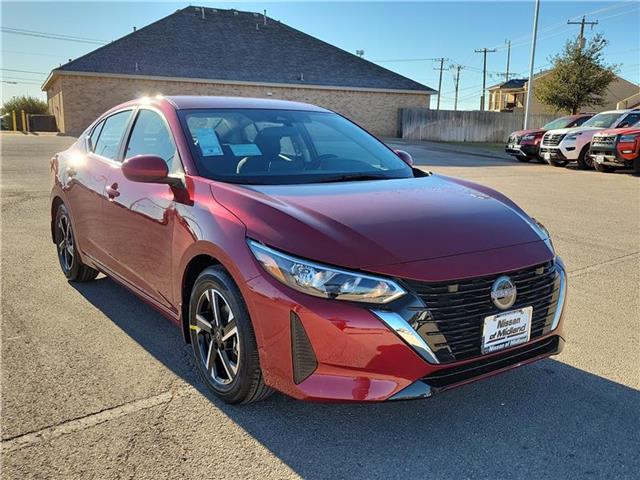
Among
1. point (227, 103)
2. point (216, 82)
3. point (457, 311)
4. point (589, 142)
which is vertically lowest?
point (457, 311)

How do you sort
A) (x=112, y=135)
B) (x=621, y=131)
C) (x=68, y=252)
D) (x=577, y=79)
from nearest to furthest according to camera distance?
(x=112, y=135) < (x=68, y=252) < (x=621, y=131) < (x=577, y=79)

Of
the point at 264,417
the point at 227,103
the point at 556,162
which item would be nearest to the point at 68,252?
the point at 227,103

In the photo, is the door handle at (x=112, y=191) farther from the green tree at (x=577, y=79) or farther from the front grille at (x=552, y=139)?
the green tree at (x=577, y=79)

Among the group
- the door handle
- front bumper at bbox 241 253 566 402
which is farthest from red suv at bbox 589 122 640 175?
front bumper at bbox 241 253 566 402

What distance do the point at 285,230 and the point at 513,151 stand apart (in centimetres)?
2070

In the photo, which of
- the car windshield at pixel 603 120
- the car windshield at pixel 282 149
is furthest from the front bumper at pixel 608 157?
the car windshield at pixel 282 149

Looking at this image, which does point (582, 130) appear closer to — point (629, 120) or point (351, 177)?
point (629, 120)

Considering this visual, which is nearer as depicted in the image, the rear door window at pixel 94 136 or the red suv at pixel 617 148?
the rear door window at pixel 94 136

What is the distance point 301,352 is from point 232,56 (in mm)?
35636

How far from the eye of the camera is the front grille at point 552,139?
18758 mm

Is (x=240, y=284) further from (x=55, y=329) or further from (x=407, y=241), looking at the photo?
(x=55, y=329)

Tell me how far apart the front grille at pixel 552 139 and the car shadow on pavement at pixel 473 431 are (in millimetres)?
16966

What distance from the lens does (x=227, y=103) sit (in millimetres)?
4152

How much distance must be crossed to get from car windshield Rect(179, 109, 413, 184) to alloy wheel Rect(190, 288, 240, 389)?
0.74 meters
